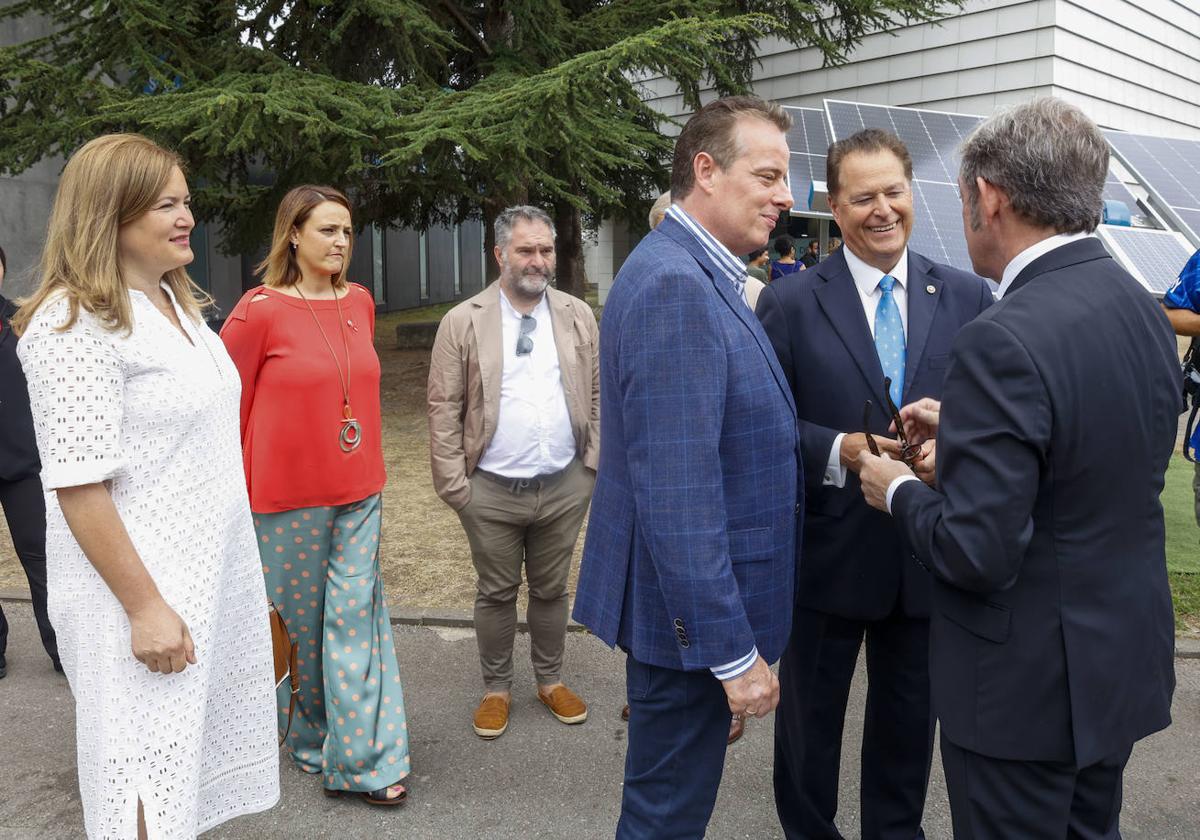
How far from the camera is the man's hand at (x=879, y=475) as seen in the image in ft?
7.11

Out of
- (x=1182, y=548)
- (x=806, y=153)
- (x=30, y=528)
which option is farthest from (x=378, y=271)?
(x=1182, y=548)

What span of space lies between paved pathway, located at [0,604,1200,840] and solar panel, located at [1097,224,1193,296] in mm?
2719

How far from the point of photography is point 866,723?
2.96 meters

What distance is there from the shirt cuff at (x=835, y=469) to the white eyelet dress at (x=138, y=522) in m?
1.57

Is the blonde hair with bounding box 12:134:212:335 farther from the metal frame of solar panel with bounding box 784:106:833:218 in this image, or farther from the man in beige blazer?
the metal frame of solar panel with bounding box 784:106:833:218

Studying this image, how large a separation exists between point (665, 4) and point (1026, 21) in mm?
5065

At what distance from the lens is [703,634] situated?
205cm

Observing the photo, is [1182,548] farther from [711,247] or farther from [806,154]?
[711,247]

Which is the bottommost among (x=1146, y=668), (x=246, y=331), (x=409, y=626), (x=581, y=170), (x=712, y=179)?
(x=409, y=626)

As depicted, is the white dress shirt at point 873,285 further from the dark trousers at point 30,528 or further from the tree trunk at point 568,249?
the tree trunk at point 568,249

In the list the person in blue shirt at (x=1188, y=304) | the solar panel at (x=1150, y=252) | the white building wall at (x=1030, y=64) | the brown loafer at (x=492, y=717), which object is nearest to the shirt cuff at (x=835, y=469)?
the brown loafer at (x=492, y=717)

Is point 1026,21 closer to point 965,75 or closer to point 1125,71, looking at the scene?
point 965,75

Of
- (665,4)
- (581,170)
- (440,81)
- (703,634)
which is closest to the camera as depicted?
(703,634)

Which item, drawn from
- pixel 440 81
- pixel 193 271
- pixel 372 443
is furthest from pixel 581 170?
pixel 193 271
